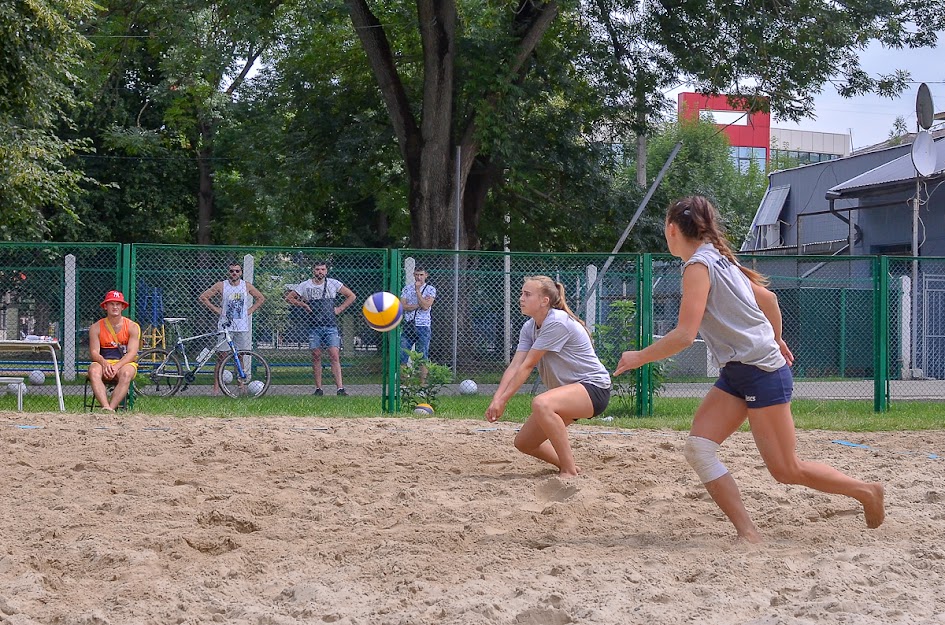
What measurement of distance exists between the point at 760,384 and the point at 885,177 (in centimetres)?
2231

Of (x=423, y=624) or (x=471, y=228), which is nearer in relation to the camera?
(x=423, y=624)

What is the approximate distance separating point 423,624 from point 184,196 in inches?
1114

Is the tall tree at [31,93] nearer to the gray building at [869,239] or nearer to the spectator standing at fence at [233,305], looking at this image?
the spectator standing at fence at [233,305]

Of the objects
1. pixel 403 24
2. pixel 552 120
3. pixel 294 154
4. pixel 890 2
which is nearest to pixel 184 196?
pixel 294 154

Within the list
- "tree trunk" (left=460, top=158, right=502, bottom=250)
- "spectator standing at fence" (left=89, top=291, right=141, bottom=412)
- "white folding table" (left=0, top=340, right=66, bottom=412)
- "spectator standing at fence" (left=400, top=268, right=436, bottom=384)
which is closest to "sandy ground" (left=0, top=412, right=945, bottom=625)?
"spectator standing at fence" (left=89, top=291, right=141, bottom=412)

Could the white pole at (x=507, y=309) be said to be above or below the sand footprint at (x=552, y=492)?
above

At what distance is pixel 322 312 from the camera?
44.7ft

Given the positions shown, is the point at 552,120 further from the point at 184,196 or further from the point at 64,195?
the point at 184,196

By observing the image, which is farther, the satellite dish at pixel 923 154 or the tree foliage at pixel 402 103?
the satellite dish at pixel 923 154

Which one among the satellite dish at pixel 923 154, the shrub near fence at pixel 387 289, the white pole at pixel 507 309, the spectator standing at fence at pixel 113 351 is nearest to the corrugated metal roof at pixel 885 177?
the satellite dish at pixel 923 154

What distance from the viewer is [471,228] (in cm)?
2212

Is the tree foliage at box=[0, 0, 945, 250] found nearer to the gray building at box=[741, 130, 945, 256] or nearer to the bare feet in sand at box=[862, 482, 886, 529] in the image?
the gray building at box=[741, 130, 945, 256]

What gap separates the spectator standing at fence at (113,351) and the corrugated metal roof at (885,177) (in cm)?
1798

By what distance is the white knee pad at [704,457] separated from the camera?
16.8ft
